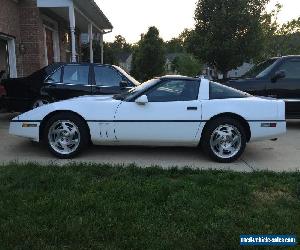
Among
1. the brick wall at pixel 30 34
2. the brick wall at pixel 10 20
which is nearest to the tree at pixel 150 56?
the brick wall at pixel 30 34

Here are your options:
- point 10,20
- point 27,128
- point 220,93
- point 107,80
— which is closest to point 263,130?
point 220,93

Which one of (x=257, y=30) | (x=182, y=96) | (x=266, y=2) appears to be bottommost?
(x=182, y=96)

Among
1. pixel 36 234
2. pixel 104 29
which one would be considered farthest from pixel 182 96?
pixel 104 29

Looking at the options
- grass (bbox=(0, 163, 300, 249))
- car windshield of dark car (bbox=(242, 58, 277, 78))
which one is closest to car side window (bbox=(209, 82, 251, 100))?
grass (bbox=(0, 163, 300, 249))

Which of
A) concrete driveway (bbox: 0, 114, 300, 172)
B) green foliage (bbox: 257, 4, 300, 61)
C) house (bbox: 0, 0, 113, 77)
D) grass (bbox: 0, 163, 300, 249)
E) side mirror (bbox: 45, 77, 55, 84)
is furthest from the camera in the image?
green foliage (bbox: 257, 4, 300, 61)

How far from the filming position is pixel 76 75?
393 inches

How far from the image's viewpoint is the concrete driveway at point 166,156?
20.6 feet

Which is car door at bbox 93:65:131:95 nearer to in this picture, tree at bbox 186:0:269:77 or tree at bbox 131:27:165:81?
tree at bbox 186:0:269:77

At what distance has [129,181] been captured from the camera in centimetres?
517

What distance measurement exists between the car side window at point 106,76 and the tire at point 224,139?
3.94m

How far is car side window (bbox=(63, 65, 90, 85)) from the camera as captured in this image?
32.6 ft

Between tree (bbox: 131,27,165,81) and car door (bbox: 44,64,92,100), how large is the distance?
31730 mm

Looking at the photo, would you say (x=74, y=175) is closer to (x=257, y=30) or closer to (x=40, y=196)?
(x=40, y=196)

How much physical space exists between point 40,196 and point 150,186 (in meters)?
1.22
